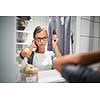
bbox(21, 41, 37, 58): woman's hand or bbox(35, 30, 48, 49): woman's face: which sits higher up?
bbox(35, 30, 48, 49): woman's face

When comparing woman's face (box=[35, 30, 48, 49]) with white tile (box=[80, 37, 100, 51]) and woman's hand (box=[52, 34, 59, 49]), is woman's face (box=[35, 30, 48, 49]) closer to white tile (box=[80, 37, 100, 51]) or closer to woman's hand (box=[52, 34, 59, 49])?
woman's hand (box=[52, 34, 59, 49])

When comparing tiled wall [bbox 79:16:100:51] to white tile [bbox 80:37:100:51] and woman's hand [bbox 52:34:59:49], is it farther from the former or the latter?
woman's hand [bbox 52:34:59:49]

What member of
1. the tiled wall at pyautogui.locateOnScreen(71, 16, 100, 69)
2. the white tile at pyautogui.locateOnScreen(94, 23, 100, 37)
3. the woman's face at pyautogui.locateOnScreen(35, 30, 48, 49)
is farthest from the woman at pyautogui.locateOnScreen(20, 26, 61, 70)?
the white tile at pyautogui.locateOnScreen(94, 23, 100, 37)

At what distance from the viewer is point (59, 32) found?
204 centimetres

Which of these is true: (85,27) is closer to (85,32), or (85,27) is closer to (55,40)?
(85,32)

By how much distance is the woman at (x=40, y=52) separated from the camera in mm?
1991

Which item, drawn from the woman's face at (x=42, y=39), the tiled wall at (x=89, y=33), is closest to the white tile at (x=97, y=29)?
the tiled wall at (x=89, y=33)

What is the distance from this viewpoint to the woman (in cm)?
199

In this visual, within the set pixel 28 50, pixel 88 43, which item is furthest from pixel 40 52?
pixel 88 43

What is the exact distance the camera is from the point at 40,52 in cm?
205

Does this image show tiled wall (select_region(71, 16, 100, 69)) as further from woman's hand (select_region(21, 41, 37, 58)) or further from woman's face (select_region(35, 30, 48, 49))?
woman's hand (select_region(21, 41, 37, 58))

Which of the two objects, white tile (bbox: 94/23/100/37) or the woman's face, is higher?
white tile (bbox: 94/23/100/37)
